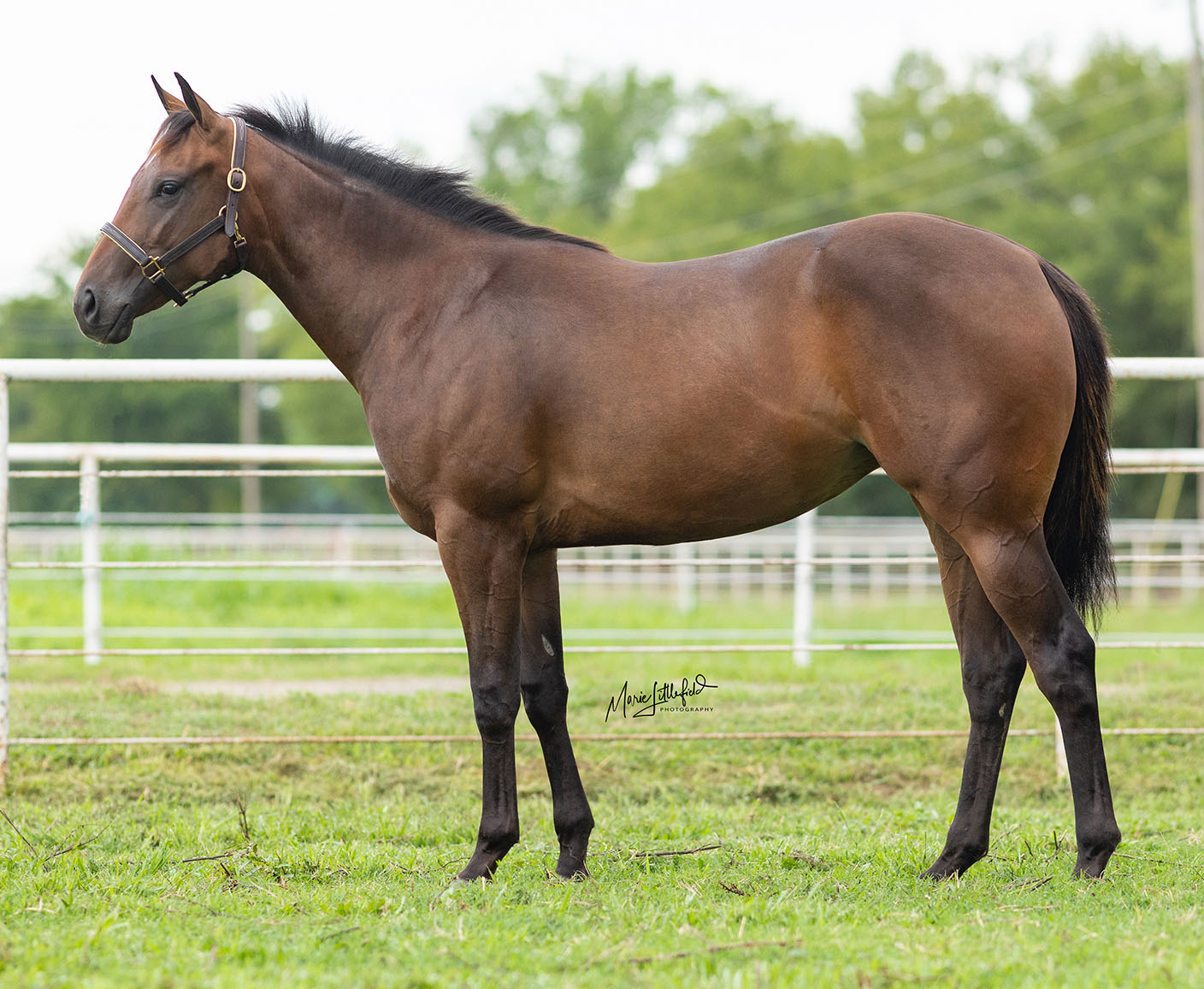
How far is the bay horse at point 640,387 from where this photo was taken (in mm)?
3281

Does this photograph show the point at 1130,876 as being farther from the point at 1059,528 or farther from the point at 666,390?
the point at 666,390

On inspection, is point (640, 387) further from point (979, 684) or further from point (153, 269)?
point (153, 269)

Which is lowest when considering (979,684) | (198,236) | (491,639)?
(979,684)

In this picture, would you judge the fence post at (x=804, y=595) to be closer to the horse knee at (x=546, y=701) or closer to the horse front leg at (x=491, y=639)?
the horse knee at (x=546, y=701)

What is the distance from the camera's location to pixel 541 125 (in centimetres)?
4300

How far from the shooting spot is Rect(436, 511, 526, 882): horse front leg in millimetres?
3504

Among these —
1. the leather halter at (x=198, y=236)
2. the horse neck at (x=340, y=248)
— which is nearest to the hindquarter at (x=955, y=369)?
the horse neck at (x=340, y=248)

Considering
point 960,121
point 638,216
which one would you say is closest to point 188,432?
point 638,216

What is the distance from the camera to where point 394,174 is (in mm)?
3977

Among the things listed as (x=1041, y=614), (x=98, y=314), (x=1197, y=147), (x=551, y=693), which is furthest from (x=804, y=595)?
(x=1197, y=147)

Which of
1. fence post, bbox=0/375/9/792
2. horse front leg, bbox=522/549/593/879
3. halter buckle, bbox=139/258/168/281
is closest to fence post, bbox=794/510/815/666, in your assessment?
horse front leg, bbox=522/549/593/879

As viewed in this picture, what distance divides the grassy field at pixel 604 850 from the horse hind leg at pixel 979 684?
186mm

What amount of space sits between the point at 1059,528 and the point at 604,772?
2.47 metres

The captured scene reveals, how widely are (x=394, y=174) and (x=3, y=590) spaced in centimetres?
258
